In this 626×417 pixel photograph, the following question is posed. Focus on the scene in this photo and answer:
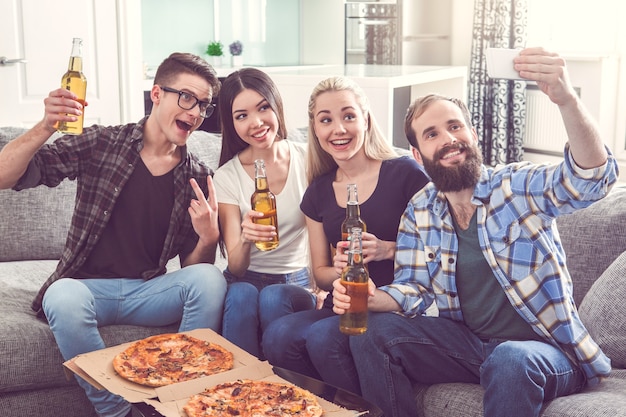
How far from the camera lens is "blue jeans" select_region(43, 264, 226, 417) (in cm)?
216

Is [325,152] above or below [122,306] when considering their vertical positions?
above

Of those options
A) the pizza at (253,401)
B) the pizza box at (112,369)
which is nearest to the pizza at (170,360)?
the pizza box at (112,369)

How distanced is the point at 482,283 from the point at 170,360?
75 centimetres

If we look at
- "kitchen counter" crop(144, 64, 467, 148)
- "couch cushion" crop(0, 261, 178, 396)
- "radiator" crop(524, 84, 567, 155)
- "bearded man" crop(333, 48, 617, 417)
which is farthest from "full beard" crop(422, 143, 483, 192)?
"radiator" crop(524, 84, 567, 155)

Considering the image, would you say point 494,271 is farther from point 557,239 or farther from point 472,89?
point 472,89

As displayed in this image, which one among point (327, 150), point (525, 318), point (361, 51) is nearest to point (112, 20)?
point (361, 51)

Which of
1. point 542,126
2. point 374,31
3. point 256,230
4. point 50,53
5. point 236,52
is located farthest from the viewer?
point 374,31

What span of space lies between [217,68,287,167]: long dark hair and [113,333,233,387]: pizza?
700 millimetres

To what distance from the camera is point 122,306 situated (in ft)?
7.55

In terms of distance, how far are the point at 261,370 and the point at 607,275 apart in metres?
0.88

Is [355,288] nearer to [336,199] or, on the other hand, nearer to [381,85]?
[336,199]

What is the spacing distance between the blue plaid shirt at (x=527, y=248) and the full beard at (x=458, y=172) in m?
0.03

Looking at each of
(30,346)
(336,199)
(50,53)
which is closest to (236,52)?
(50,53)

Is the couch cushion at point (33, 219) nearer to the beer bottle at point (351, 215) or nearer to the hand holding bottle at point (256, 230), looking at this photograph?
the hand holding bottle at point (256, 230)
